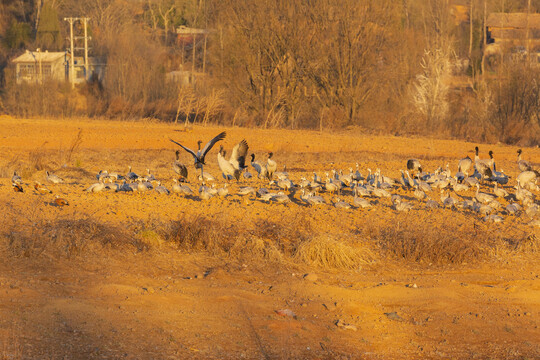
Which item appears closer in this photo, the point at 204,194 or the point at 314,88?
the point at 204,194

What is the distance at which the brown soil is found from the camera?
7.43 meters

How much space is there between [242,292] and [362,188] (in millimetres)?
4936

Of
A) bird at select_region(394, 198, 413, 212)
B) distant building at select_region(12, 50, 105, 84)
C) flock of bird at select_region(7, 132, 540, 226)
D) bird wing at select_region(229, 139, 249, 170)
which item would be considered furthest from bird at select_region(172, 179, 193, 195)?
distant building at select_region(12, 50, 105, 84)

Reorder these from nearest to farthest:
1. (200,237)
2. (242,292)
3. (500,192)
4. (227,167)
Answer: (242,292) → (200,237) → (500,192) → (227,167)

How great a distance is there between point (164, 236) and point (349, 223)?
2.98 meters

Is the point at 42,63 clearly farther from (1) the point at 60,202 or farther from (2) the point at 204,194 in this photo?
(1) the point at 60,202

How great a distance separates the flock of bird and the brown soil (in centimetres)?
20

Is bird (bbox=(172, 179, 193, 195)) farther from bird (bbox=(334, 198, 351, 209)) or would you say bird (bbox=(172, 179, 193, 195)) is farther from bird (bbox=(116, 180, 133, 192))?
bird (bbox=(334, 198, 351, 209))

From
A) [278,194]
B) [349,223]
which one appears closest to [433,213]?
[349,223]

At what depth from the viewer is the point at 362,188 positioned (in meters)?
13.2

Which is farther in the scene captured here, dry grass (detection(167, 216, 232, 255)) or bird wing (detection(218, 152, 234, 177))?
bird wing (detection(218, 152, 234, 177))

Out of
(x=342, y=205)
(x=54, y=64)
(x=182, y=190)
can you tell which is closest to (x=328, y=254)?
(x=342, y=205)

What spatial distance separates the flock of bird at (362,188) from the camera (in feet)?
41.2

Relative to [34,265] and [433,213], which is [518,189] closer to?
[433,213]
